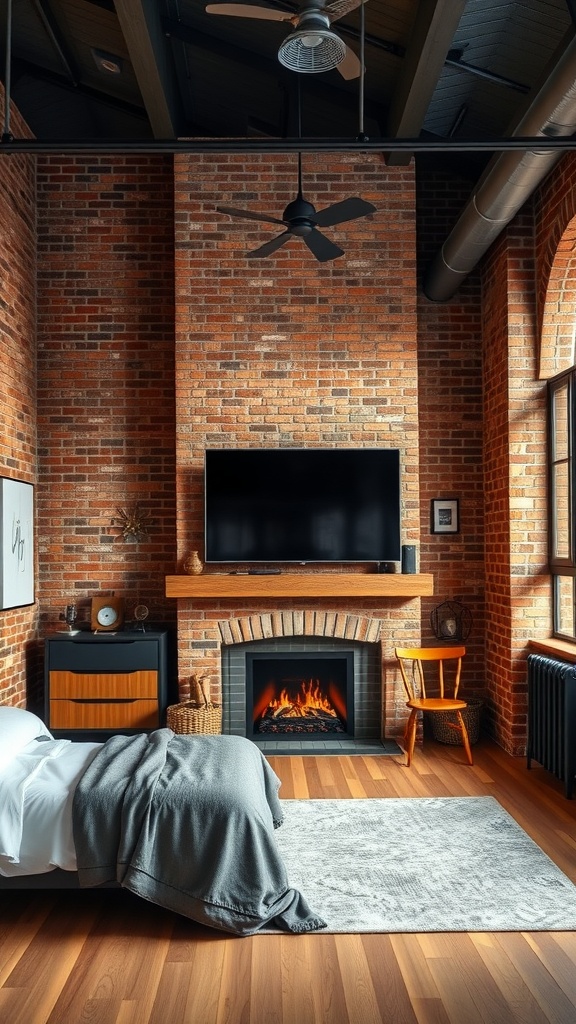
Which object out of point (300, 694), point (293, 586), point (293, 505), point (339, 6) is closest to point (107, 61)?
point (339, 6)

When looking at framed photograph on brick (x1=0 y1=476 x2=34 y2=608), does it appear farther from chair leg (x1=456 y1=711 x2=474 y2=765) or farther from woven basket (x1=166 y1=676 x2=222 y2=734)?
chair leg (x1=456 y1=711 x2=474 y2=765)

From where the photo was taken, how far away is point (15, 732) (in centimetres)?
368

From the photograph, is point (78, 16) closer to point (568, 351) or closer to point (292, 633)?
point (568, 351)

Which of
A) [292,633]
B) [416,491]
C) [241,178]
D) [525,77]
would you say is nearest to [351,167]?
[241,178]

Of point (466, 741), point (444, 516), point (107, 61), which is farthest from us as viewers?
point (444, 516)

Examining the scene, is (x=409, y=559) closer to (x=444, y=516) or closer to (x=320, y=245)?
(x=444, y=516)

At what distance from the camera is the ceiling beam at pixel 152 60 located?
409cm

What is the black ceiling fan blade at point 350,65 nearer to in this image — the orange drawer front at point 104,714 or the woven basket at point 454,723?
the orange drawer front at point 104,714

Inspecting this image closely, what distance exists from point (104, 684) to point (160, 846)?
8.39 ft

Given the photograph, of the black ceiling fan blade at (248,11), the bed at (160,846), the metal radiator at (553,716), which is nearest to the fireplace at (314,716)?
the metal radiator at (553,716)

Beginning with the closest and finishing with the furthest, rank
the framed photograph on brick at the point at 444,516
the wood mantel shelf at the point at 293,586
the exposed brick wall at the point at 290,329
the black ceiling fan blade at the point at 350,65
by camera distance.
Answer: the black ceiling fan blade at the point at 350,65
the wood mantel shelf at the point at 293,586
the exposed brick wall at the point at 290,329
the framed photograph on brick at the point at 444,516

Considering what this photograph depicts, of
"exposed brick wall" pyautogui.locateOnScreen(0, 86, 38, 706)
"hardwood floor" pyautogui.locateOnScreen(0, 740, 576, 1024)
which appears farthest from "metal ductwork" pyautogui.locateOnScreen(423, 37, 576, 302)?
"hardwood floor" pyautogui.locateOnScreen(0, 740, 576, 1024)

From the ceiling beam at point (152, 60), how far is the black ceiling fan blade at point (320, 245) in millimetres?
1291

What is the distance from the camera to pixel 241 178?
567 cm
